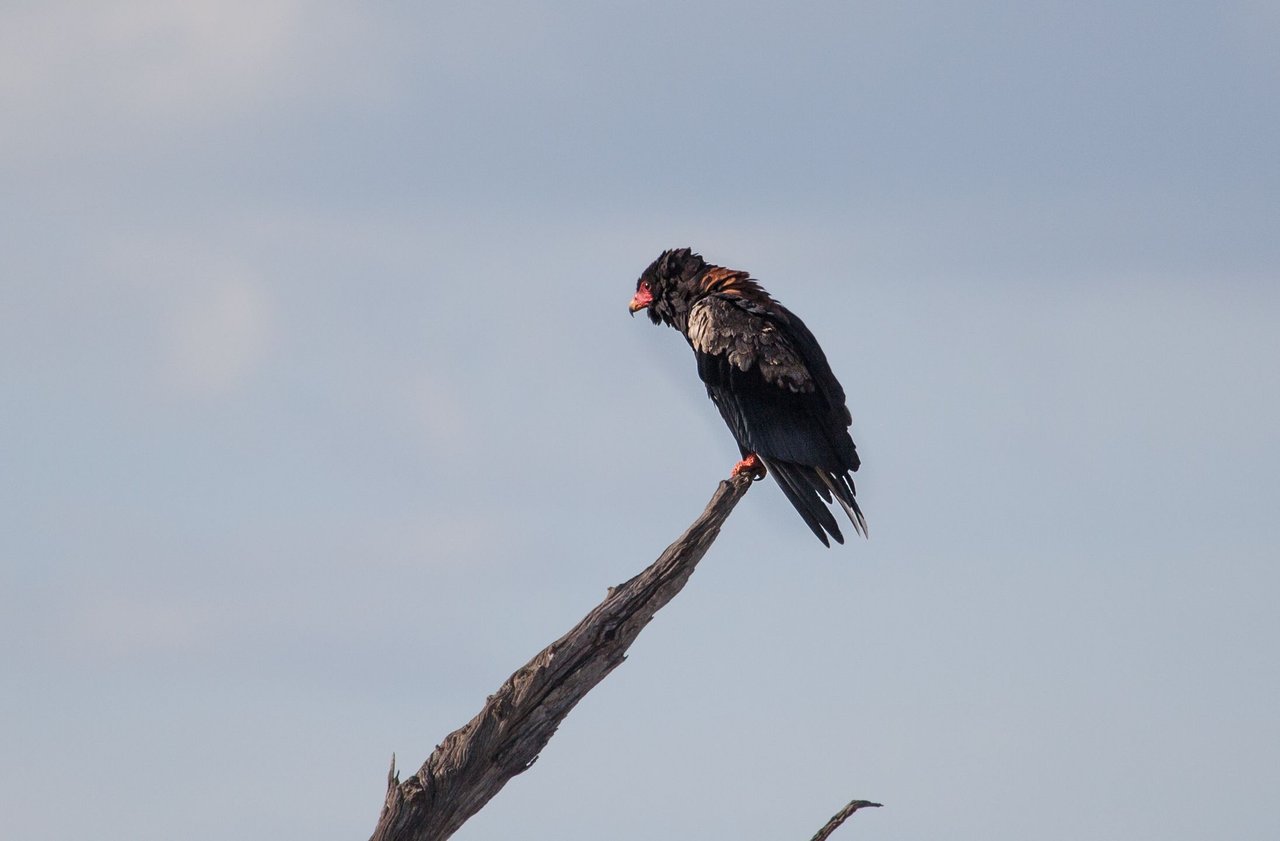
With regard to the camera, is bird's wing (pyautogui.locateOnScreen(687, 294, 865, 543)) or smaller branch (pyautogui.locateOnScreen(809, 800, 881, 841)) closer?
smaller branch (pyautogui.locateOnScreen(809, 800, 881, 841))

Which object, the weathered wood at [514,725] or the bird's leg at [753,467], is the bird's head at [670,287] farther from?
the weathered wood at [514,725]

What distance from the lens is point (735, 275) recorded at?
1359 centimetres

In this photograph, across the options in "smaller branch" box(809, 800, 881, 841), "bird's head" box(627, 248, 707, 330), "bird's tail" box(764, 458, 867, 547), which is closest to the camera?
"smaller branch" box(809, 800, 881, 841)

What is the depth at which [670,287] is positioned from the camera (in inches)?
549

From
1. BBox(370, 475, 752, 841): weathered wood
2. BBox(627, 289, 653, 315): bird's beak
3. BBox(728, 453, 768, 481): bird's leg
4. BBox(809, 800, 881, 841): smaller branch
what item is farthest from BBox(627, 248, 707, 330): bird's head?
BBox(809, 800, 881, 841): smaller branch

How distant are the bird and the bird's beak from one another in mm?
357

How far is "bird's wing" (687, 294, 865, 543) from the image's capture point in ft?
39.5

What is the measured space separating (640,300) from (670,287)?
39 centimetres

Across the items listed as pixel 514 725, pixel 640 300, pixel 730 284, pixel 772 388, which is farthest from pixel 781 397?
pixel 514 725

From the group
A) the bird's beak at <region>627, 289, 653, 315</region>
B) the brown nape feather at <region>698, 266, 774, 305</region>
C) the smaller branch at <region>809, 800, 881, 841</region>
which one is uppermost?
the bird's beak at <region>627, 289, 653, 315</region>

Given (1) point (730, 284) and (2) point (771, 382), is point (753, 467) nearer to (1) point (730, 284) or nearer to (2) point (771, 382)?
(2) point (771, 382)

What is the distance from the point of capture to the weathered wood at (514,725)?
8844 millimetres

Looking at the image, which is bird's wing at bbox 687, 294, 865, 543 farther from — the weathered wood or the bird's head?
the weathered wood

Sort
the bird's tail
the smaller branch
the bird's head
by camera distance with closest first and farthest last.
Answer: the smaller branch, the bird's tail, the bird's head
